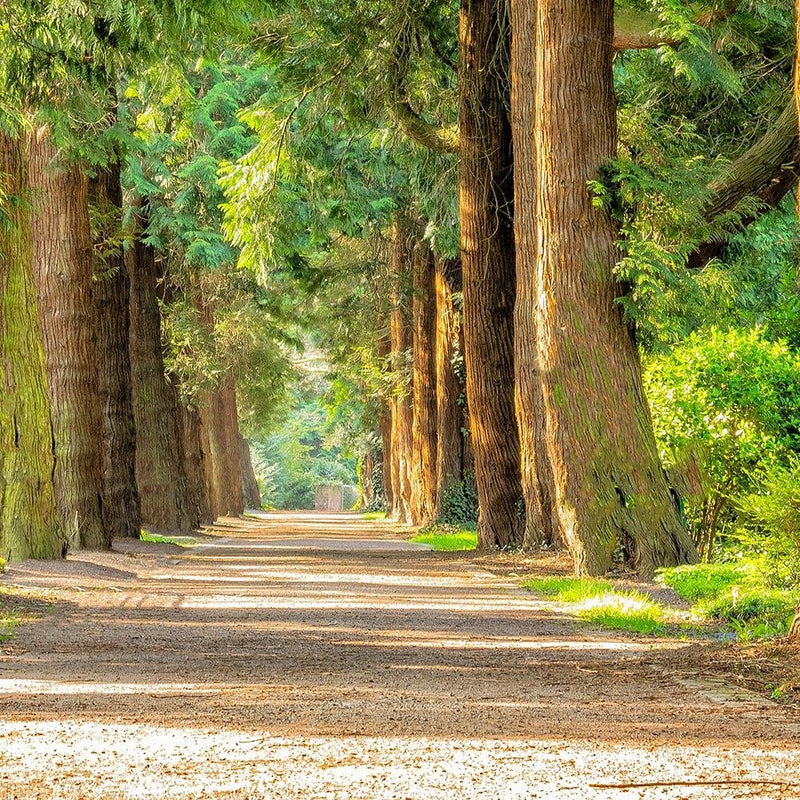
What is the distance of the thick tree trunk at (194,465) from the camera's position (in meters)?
34.0

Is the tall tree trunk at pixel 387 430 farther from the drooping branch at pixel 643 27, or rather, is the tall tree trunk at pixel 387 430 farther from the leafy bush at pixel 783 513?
the leafy bush at pixel 783 513

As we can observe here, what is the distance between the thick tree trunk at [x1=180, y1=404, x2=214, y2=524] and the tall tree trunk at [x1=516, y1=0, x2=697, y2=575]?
19.0m

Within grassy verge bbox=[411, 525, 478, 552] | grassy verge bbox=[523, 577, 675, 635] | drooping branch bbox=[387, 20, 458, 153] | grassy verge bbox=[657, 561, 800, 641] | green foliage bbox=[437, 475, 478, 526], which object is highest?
drooping branch bbox=[387, 20, 458, 153]

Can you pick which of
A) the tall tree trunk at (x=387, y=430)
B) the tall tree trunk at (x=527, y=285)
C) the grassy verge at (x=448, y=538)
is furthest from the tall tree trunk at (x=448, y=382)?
the tall tree trunk at (x=527, y=285)

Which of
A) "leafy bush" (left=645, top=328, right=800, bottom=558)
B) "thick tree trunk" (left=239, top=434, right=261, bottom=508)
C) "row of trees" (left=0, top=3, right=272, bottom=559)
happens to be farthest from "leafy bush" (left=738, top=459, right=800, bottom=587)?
"thick tree trunk" (left=239, top=434, right=261, bottom=508)

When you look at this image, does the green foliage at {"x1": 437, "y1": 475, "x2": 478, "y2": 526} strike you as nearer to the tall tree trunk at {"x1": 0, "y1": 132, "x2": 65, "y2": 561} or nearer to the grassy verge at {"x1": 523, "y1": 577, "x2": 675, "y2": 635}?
the tall tree trunk at {"x1": 0, "y1": 132, "x2": 65, "y2": 561}

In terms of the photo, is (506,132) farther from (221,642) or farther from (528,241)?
(221,642)

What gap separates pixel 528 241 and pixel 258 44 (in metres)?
5.89

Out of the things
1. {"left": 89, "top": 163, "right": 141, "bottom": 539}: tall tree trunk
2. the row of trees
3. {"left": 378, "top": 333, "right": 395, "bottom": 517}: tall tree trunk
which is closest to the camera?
the row of trees

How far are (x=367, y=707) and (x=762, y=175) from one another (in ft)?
45.6

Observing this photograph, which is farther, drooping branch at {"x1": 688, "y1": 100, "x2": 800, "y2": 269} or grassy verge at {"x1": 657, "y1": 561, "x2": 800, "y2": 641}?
drooping branch at {"x1": 688, "y1": 100, "x2": 800, "y2": 269}

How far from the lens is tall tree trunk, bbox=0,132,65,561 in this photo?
16.5m

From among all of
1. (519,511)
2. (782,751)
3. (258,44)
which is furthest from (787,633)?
(258,44)

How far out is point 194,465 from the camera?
36.2 metres
